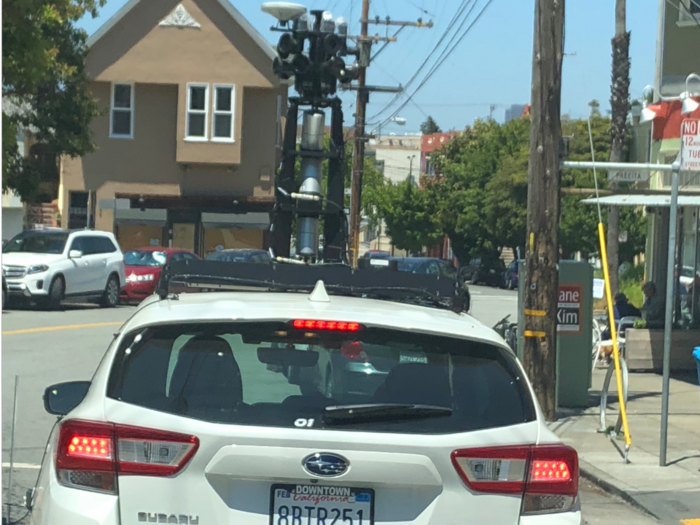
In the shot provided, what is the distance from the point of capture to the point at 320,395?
12.2 ft

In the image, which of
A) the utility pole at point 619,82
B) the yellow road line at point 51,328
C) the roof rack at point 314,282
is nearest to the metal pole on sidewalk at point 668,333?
the roof rack at point 314,282

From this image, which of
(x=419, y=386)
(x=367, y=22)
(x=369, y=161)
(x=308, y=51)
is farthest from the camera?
(x=369, y=161)

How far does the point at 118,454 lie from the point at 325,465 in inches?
27.1

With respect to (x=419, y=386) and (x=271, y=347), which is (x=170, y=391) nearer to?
(x=271, y=347)

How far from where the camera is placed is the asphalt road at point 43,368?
313 inches

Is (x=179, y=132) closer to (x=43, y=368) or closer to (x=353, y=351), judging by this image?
(x=43, y=368)

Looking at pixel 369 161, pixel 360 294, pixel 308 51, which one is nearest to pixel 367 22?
pixel 308 51

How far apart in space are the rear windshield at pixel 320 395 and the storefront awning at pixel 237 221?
116 feet

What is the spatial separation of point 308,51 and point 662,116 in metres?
6.39

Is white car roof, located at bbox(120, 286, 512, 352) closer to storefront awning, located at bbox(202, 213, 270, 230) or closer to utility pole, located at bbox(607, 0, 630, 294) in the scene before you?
utility pole, located at bbox(607, 0, 630, 294)

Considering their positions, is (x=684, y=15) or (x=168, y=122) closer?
(x=684, y=15)

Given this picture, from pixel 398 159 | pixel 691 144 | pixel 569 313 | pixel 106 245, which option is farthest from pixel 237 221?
pixel 398 159

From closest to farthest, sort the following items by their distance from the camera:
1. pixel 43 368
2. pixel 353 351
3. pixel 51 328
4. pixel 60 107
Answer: pixel 353 351 → pixel 43 368 → pixel 51 328 → pixel 60 107

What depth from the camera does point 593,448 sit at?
10125 millimetres
